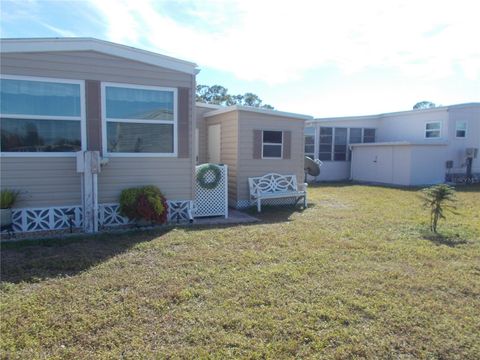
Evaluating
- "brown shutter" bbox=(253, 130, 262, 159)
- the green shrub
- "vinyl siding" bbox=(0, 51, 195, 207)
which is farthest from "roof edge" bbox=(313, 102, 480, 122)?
the green shrub

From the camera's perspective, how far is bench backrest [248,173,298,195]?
952 cm

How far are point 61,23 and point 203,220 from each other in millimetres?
4823

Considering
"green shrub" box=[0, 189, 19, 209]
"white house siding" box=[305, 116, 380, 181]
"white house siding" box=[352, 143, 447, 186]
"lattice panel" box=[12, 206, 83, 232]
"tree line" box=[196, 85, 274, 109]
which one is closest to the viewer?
"green shrub" box=[0, 189, 19, 209]

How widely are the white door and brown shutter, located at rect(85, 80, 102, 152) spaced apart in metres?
4.15

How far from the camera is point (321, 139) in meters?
18.8

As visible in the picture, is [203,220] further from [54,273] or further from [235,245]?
[54,273]

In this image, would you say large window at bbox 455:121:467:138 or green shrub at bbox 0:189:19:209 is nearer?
green shrub at bbox 0:189:19:209

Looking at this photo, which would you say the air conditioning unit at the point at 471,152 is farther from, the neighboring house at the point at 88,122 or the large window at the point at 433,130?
the neighboring house at the point at 88,122

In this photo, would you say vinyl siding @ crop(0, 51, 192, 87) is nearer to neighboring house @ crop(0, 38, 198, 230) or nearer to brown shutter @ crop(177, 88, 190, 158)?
neighboring house @ crop(0, 38, 198, 230)

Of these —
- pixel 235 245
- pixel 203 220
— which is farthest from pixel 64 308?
pixel 203 220

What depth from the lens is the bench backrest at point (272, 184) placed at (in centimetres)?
952

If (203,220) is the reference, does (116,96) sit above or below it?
above

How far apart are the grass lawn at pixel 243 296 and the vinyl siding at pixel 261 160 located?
3214 millimetres

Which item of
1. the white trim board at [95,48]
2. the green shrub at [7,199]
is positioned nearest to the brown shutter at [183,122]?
the white trim board at [95,48]
